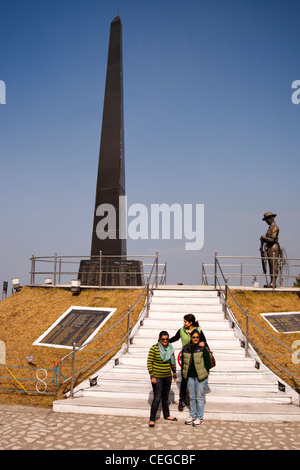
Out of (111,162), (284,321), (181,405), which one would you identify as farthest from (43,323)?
(284,321)

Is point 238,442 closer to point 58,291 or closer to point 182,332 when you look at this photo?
point 182,332

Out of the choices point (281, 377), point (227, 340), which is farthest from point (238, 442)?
point (227, 340)

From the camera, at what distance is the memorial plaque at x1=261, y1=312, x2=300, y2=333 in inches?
442

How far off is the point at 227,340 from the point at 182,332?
3.37 metres

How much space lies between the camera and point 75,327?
38.7ft

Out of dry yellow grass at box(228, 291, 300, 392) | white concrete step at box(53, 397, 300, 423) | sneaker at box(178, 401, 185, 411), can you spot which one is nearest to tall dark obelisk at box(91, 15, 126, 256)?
dry yellow grass at box(228, 291, 300, 392)

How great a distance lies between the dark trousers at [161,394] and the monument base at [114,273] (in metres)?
8.48

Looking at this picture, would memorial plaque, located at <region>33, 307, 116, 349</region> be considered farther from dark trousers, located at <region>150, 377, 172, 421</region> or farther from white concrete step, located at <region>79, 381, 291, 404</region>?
dark trousers, located at <region>150, 377, 172, 421</region>

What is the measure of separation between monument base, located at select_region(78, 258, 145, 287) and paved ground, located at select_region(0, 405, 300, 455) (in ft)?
27.1

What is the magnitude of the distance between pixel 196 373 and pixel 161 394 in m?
0.70

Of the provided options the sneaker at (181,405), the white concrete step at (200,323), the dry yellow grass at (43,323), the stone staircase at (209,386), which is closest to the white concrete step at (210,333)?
the stone staircase at (209,386)

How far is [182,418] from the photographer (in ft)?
21.2

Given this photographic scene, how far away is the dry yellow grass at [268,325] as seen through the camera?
9297 mm
